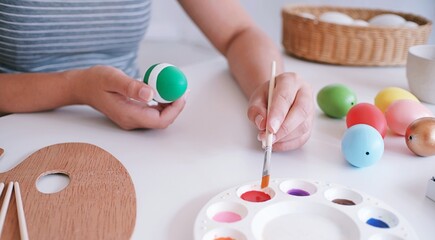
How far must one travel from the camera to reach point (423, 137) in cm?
59

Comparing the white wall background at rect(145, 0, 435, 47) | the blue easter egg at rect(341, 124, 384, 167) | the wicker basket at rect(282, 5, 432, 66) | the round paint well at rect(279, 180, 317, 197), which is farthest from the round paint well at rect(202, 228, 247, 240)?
the white wall background at rect(145, 0, 435, 47)

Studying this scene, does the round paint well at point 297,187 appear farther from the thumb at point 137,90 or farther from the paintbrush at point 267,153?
the thumb at point 137,90

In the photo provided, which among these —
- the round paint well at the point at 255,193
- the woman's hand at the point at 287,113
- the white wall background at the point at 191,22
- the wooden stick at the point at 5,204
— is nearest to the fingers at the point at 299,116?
the woman's hand at the point at 287,113

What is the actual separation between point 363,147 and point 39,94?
1.58 ft

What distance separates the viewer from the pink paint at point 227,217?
17.2 inches

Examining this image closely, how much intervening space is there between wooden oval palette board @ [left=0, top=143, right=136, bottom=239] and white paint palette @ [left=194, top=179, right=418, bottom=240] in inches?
3.4

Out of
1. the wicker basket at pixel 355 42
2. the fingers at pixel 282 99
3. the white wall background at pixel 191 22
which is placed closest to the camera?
the fingers at pixel 282 99

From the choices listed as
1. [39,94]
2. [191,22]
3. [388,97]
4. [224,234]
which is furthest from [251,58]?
[191,22]

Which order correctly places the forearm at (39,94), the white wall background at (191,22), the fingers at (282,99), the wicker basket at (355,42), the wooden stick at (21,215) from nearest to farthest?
the wooden stick at (21,215)
the fingers at (282,99)
the forearm at (39,94)
the wicker basket at (355,42)
the white wall background at (191,22)

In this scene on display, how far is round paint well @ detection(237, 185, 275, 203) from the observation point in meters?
0.48

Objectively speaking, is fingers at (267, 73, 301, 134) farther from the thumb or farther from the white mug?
the white mug

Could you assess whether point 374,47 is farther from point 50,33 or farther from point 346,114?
point 50,33

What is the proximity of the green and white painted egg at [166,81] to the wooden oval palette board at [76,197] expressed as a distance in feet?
0.35

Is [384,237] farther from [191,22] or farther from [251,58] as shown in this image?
[191,22]
